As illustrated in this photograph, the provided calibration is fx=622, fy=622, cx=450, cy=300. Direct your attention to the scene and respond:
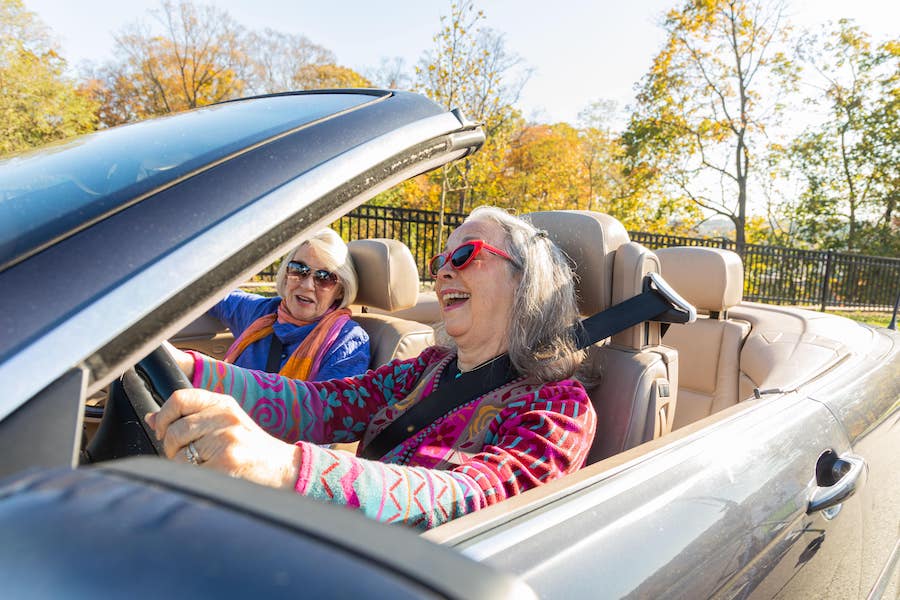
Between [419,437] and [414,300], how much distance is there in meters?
1.38

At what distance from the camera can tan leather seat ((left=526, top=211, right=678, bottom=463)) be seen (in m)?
1.96

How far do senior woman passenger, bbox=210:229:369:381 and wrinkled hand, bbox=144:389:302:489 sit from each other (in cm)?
165

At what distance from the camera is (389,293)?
3.02m

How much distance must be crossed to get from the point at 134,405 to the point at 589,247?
59.1 inches

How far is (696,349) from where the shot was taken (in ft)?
10.2

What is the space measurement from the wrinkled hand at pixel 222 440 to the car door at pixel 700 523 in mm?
335

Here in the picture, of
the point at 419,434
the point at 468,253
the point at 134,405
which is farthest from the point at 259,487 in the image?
the point at 468,253

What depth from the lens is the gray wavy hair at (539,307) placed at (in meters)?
1.87

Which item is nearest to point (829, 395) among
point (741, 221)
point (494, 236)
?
point (494, 236)

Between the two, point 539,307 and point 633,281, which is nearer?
point 539,307

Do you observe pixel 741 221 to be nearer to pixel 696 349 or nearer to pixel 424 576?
pixel 696 349

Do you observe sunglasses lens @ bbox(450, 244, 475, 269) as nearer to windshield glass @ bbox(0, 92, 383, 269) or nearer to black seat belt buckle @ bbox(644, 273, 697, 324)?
black seat belt buckle @ bbox(644, 273, 697, 324)

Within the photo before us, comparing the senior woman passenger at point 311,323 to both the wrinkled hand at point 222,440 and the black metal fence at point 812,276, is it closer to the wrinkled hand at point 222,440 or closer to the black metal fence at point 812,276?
the wrinkled hand at point 222,440

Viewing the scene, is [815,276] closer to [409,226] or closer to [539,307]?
[409,226]
